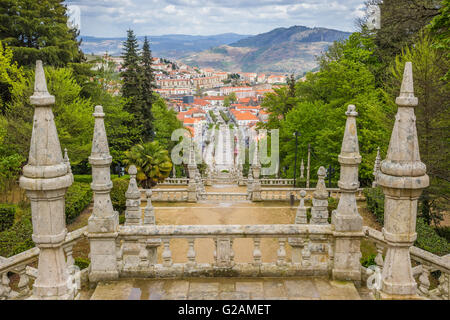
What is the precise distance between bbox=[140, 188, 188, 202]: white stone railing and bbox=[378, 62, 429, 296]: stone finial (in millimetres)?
18619

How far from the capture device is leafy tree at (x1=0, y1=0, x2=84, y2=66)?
29.6m

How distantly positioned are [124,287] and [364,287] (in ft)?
13.4

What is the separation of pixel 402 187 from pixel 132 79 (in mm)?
36528

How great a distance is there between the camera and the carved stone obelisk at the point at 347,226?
628 centimetres

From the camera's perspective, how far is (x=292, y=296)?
241 inches

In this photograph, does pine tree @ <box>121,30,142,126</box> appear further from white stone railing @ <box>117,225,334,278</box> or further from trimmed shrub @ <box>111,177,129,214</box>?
white stone railing @ <box>117,225,334,278</box>

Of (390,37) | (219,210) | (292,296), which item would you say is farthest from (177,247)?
(390,37)

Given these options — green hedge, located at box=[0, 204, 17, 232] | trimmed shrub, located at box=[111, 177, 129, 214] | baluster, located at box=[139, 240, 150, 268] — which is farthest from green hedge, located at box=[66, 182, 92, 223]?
baluster, located at box=[139, 240, 150, 268]

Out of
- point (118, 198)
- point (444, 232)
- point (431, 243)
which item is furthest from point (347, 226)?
point (118, 198)

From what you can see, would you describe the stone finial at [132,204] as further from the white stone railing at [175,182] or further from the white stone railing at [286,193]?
the white stone railing at [175,182]

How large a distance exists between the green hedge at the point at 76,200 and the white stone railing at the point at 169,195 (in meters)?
3.24

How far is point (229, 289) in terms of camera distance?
248 inches

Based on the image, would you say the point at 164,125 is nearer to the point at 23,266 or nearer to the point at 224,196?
the point at 224,196

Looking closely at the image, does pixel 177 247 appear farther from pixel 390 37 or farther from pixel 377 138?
pixel 390 37
